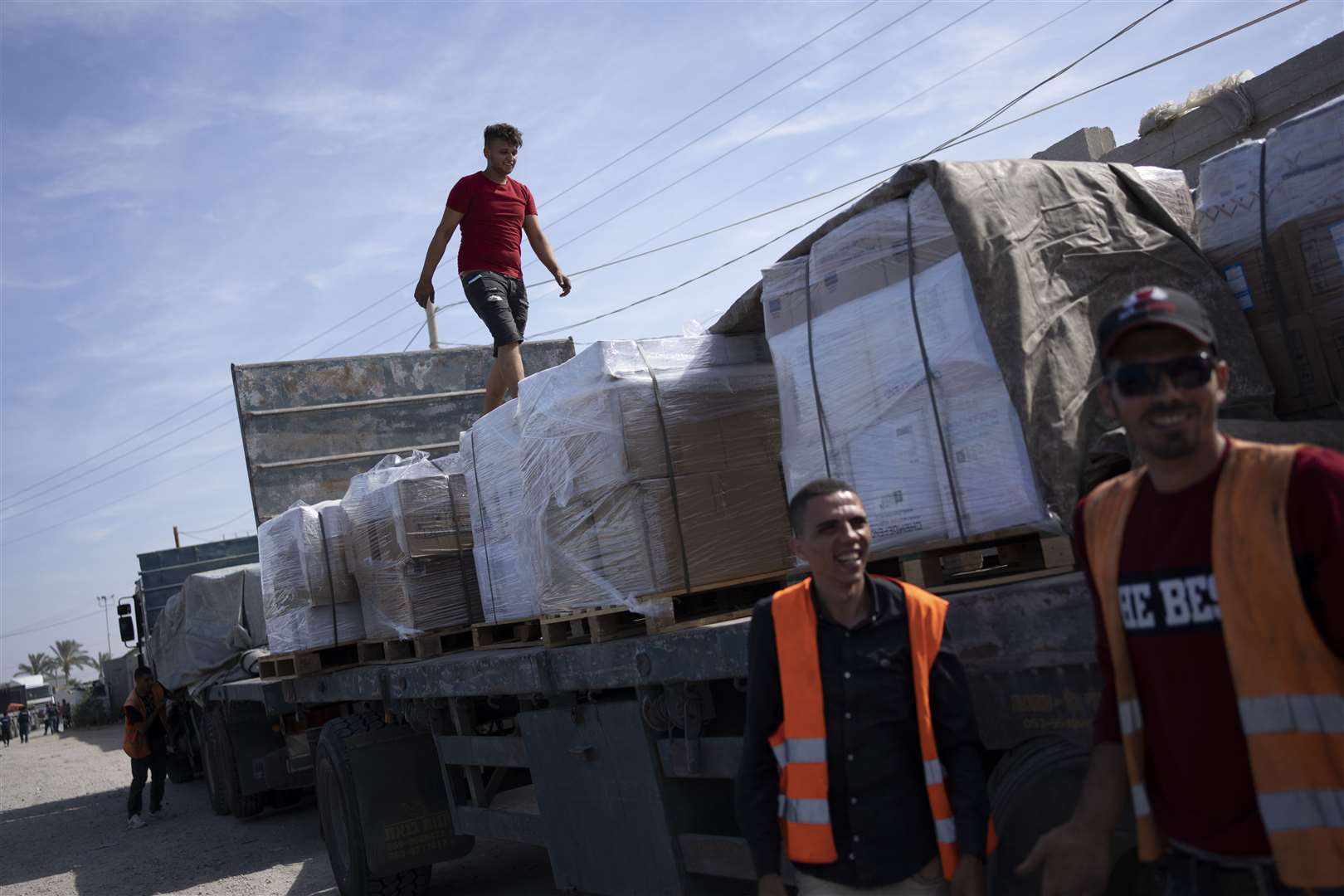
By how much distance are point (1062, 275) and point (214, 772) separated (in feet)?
34.6

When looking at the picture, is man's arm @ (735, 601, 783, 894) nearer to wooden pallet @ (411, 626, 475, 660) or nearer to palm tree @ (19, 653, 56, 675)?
wooden pallet @ (411, 626, 475, 660)

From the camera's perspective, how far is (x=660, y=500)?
4367mm

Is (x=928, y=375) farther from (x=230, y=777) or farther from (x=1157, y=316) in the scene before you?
(x=230, y=777)

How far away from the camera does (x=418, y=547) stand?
19.8ft

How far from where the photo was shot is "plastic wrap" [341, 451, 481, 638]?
6078 mm

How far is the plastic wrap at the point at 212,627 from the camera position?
1229 centimetres

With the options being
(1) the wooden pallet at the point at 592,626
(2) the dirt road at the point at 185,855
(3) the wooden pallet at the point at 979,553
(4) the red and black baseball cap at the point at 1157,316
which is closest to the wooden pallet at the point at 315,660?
(2) the dirt road at the point at 185,855

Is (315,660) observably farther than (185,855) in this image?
No

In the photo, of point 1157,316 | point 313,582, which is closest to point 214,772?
point 313,582

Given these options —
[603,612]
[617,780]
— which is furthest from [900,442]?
[617,780]

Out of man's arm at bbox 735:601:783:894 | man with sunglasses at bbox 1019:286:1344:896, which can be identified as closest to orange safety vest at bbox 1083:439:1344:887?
man with sunglasses at bbox 1019:286:1344:896

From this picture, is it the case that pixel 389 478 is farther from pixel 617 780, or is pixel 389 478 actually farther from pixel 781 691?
pixel 781 691

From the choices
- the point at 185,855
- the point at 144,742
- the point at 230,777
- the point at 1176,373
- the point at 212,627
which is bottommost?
the point at 185,855

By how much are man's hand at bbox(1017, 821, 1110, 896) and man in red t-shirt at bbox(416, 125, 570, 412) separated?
479cm
